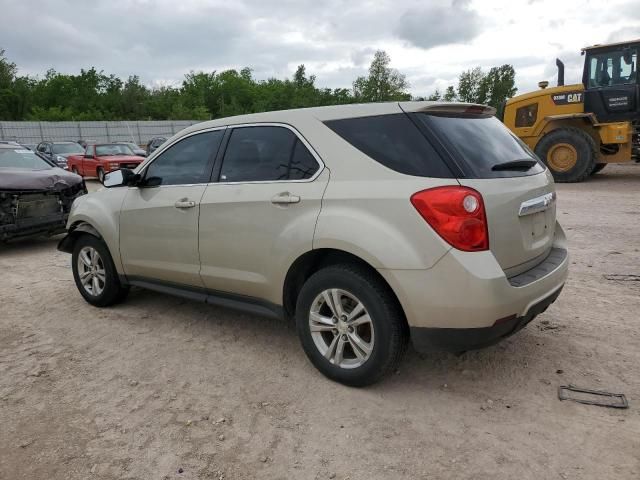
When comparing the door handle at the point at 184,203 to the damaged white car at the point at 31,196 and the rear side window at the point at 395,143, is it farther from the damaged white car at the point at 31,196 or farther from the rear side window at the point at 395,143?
the damaged white car at the point at 31,196

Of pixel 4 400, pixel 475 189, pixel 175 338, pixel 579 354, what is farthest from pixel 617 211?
pixel 4 400

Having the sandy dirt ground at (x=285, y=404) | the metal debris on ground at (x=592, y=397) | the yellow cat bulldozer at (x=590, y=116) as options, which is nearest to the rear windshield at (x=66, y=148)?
the yellow cat bulldozer at (x=590, y=116)

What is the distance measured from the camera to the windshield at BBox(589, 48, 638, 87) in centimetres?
1161

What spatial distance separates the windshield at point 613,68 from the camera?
11.6 meters

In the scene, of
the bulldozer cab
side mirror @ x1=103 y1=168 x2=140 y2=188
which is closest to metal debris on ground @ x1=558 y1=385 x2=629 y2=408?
side mirror @ x1=103 y1=168 x2=140 y2=188

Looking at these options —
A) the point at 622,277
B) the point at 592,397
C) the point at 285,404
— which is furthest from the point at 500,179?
the point at 622,277

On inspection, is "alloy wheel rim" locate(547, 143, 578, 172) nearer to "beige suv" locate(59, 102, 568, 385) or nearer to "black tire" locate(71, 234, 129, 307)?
"beige suv" locate(59, 102, 568, 385)

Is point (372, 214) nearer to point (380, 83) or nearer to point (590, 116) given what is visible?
point (590, 116)

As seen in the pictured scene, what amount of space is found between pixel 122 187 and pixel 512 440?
3750 mm

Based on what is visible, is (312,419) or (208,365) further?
(208,365)

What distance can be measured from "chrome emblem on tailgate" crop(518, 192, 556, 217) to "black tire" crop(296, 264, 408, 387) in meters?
0.92

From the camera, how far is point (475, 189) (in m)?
2.69

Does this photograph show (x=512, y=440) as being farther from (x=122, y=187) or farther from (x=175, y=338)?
(x=122, y=187)

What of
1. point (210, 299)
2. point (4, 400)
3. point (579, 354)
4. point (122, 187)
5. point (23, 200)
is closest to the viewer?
point (4, 400)
